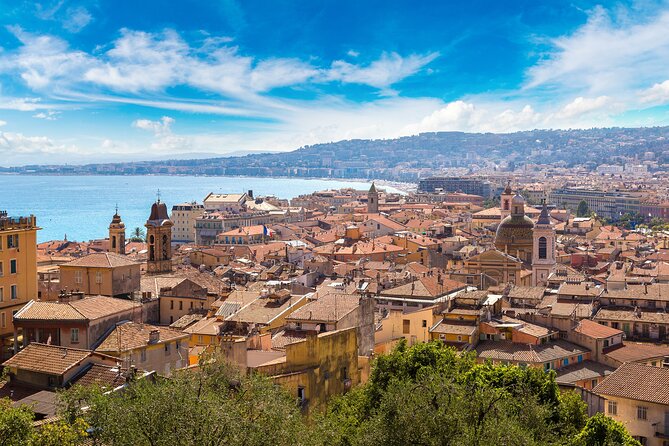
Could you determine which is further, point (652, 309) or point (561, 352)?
→ point (652, 309)

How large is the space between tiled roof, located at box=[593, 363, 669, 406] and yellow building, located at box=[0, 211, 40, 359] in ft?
56.1

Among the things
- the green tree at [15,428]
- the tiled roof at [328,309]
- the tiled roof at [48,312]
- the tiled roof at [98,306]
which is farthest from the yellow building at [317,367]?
the green tree at [15,428]

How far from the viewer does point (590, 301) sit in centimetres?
3622

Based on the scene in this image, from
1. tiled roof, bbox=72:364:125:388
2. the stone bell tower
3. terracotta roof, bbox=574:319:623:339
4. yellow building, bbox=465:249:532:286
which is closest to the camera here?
tiled roof, bbox=72:364:125:388

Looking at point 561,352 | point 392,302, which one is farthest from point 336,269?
point 561,352

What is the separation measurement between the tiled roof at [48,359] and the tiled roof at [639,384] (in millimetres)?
15063

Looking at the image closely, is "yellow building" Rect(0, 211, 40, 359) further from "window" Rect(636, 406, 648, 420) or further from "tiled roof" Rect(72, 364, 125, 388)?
"window" Rect(636, 406, 648, 420)

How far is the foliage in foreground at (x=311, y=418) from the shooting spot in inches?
460

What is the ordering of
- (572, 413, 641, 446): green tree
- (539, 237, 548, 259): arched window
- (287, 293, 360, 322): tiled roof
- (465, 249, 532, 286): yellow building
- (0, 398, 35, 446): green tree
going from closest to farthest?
(0, 398, 35, 446): green tree < (572, 413, 641, 446): green tree < (287, 293, 360, 322): tiled roof < (465, 249, 532, 286): yellow building < (539, 237, 548, 259): arched window

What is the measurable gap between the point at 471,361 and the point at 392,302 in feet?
40.7

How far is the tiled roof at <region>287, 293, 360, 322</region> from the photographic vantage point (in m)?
24.8

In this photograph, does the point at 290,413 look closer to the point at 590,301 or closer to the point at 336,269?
the point at 590,301

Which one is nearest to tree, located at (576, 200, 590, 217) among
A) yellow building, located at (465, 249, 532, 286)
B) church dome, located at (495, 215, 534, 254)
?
church dome, located at (495, 215, 534, 254)

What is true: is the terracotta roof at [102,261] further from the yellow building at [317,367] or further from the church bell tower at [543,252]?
the church bell tower at [543,252]
